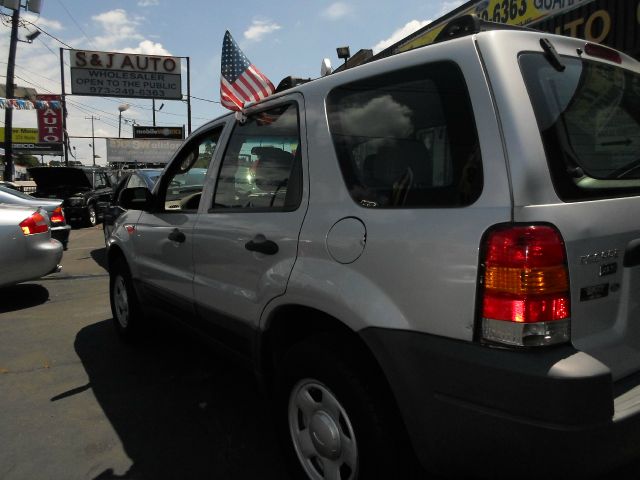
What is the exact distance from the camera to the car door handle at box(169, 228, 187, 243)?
3.23 metres

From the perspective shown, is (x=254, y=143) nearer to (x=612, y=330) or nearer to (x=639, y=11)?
(x=612, y=330)

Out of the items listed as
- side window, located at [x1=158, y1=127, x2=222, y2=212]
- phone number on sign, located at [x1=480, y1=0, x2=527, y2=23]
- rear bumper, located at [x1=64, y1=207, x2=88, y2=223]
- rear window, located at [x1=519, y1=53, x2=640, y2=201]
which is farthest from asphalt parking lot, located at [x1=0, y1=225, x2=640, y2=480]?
rear bumper, located at [x1=64, y1=207, x2=88, y2=223]

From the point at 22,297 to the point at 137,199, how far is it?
396 cm

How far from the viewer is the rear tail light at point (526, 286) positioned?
4.99 feet

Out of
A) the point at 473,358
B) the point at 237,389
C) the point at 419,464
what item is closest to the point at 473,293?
the point at 473,358

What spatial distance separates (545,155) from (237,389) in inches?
107

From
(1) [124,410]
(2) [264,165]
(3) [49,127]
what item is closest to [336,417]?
(2) [264,165]

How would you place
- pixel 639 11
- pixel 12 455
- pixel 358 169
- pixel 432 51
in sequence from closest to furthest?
pixel 432 51
pixel 358 169
pixel 12 455
pixel 639 11

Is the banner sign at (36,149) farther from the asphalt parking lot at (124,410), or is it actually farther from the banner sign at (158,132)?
the asphalt parking lot at (124,410)

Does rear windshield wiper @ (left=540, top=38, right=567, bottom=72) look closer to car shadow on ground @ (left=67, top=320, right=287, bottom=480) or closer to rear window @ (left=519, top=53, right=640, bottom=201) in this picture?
rear window @ (left=519, top=53, right=640, bottom=201)

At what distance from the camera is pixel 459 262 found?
1.61m

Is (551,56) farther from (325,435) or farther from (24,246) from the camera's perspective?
(24,246)

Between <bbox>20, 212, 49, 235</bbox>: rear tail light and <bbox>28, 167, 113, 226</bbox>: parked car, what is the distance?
857 cm

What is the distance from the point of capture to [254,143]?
2.80 metres
